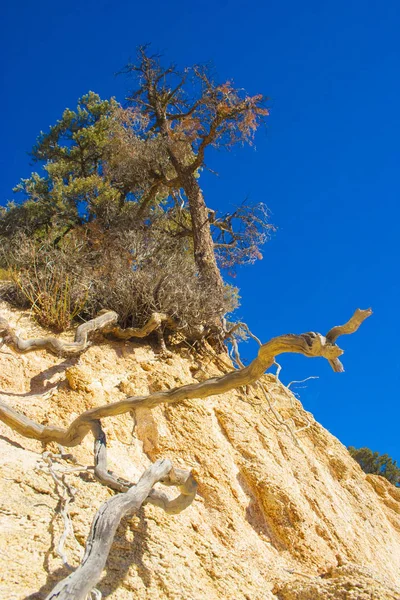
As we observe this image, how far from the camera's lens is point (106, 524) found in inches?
125

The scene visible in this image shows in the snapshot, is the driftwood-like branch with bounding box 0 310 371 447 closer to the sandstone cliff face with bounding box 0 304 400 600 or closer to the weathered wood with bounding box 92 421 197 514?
the sandstone cliff face with bounding box 0 304 400 600

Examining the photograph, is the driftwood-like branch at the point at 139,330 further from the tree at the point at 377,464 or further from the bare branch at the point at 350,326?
the tree at the point at 377,464

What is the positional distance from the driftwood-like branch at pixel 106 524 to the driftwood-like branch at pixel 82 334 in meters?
2.65

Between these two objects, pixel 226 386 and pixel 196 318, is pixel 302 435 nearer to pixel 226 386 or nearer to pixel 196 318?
pixel 196 318

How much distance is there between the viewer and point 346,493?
738cm

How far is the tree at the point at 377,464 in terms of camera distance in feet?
57.4

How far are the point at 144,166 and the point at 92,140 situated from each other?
→ 2.02 meters

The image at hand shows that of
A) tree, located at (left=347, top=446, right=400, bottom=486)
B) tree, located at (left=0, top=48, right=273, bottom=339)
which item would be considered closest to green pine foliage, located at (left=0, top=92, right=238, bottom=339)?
tree, located at (left=0, top=48, right=273, bottom=339)

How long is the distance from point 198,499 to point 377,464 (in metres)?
14.8

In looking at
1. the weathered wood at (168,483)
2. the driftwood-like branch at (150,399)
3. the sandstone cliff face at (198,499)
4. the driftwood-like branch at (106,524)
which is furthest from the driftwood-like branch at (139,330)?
the driftwood-like branch at (106,524)

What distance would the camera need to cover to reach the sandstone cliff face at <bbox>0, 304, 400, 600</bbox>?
3586 mm

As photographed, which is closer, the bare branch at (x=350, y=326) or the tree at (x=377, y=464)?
the bare branch at (x=350, y=326)

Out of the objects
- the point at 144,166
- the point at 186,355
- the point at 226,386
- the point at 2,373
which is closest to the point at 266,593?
the point at 226,386

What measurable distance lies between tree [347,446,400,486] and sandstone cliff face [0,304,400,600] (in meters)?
9.56
